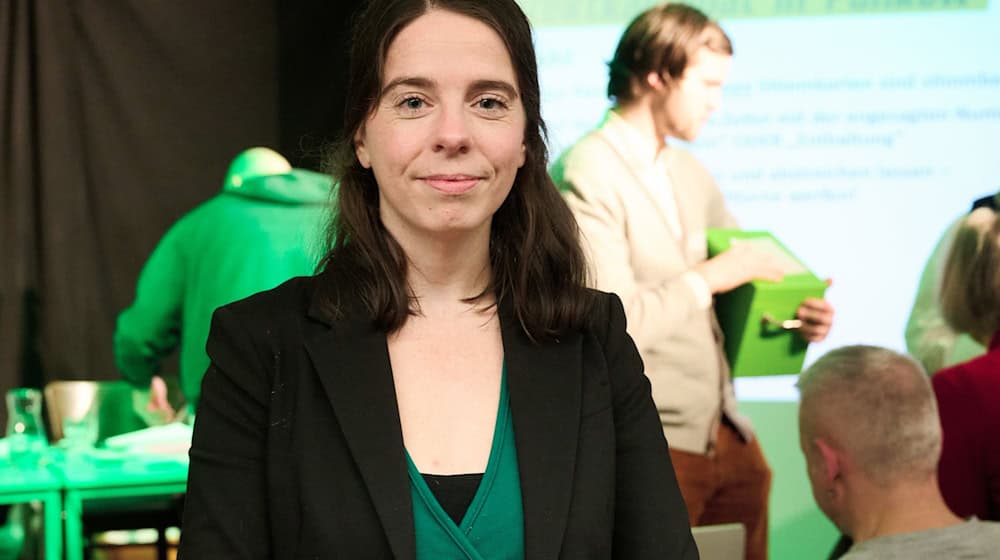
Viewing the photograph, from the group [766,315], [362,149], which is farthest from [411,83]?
[766,315]

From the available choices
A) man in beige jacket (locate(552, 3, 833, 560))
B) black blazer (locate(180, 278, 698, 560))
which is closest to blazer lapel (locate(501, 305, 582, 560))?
black blazer (locate(180, 278, 698, 560))

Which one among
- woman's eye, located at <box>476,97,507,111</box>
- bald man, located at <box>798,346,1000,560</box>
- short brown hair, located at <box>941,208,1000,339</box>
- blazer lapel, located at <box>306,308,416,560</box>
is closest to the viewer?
blazer lapel, located at <box>306,308,416,560</box>

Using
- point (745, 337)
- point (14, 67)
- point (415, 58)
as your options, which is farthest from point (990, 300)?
point (14, 67)

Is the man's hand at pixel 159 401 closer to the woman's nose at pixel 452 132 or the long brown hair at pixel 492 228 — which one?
the long brown hair at pixel 492 228

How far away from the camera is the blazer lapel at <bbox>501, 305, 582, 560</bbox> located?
4.26ft

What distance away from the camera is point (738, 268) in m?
3.63

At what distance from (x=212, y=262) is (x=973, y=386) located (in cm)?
207

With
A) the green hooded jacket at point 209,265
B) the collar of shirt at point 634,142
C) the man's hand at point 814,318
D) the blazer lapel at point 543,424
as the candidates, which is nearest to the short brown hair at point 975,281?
the man's hand at point 814,318

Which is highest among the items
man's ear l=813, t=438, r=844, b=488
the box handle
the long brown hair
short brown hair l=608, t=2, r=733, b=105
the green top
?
short brown hair l=608, t=2, r=733, b=105

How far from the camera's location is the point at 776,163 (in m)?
3.77

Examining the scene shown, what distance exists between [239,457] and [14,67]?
108 inches

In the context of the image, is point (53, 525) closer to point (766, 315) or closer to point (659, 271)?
point (659, 271)

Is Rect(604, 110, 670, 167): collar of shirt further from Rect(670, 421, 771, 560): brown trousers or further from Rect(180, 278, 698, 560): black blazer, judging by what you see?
Rect(180, 278, 698, 560): black blazer

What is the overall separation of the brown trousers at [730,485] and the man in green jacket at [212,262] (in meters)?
1.26
